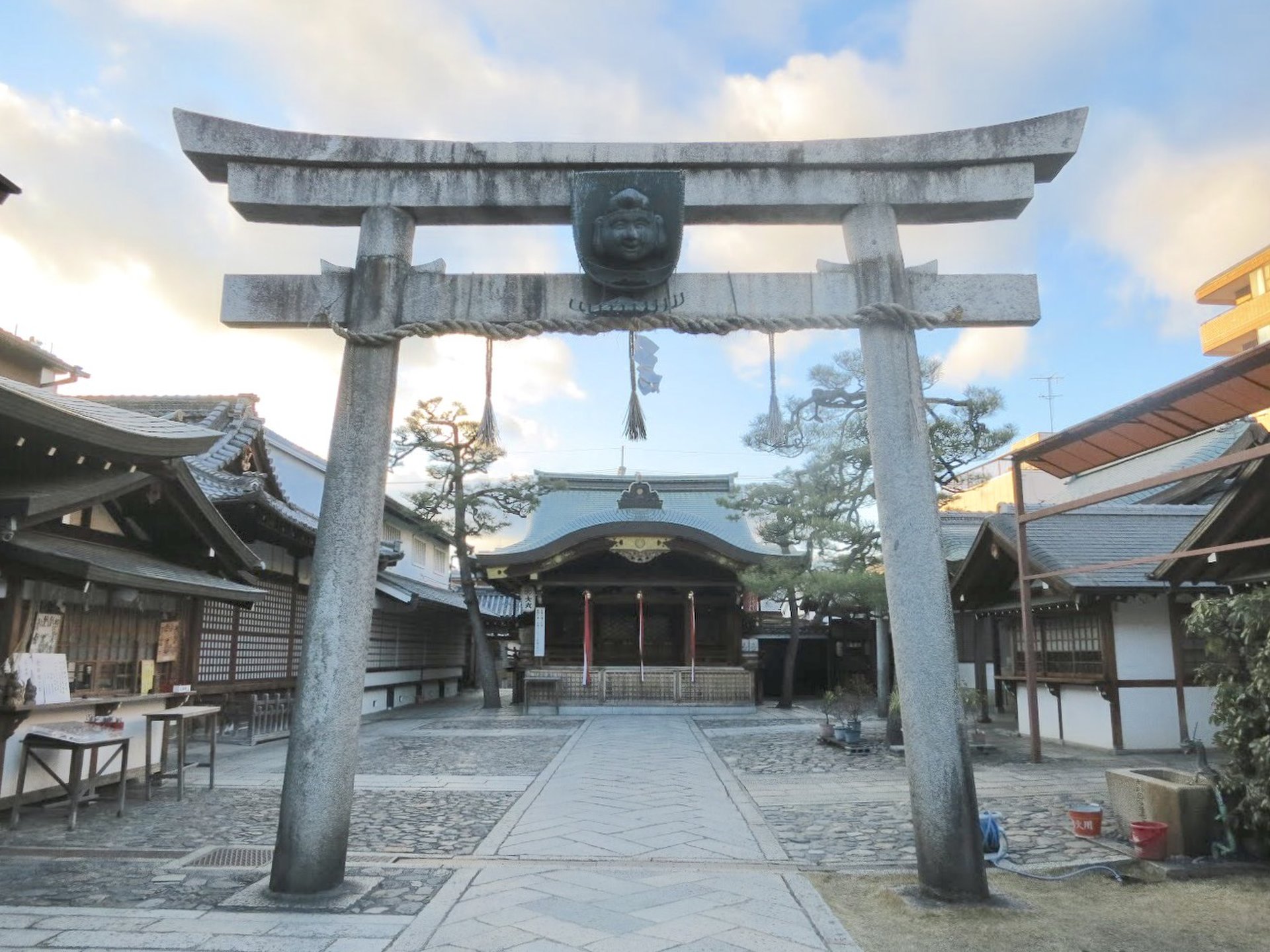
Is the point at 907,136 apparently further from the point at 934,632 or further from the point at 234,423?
the point at 234,423

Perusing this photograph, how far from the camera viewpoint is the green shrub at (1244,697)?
578cm

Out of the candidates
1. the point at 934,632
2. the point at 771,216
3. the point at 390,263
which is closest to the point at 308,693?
the point at 390,263

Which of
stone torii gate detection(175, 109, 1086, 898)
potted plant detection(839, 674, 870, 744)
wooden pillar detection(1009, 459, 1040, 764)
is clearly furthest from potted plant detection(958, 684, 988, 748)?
stone torii gate detection(175, 109, 1086, 898)

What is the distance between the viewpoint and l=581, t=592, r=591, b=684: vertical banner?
21969mm

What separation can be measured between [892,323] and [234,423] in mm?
12762

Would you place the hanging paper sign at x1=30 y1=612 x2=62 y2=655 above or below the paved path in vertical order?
above

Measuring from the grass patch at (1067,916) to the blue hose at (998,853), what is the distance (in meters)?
0.08

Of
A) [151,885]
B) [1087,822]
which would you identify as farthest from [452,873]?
[1087,822]

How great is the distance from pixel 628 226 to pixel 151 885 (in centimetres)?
541

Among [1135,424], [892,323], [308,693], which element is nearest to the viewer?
[308,693]

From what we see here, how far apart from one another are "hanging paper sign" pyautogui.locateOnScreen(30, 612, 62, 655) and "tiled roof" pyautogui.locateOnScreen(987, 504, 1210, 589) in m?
12.2

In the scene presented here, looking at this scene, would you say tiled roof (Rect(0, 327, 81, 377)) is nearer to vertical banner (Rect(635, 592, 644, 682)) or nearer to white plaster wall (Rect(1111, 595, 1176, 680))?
vertical banner (Rect(635, 592, 644, 682))

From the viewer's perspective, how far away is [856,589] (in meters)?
15.3

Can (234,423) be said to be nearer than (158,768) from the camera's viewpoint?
No
